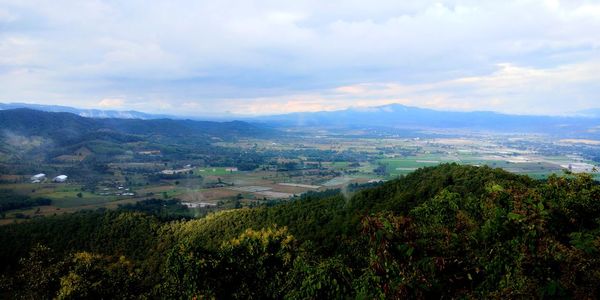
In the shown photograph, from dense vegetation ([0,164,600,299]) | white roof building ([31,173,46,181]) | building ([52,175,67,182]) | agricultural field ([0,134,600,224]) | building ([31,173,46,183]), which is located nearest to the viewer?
dense vegetation ([0,164,600,299])

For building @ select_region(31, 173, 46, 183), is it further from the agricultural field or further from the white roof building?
the agricultural field

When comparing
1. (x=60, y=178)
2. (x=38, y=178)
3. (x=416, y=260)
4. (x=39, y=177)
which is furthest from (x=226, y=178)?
(x=416, y=260)

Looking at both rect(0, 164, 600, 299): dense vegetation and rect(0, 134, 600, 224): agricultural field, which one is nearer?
A: rect(0, 164, 600, 299): dense vegetation

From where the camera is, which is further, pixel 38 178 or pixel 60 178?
pixel 60 178

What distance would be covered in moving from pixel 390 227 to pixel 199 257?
30.9 feet

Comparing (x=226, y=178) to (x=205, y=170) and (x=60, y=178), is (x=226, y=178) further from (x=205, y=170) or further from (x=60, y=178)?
(x=60, y=178)

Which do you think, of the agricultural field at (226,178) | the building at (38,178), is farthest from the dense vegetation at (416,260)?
the building at (38,178)

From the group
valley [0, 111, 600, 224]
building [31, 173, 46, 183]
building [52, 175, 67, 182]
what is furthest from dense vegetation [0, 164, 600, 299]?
building [52, 175, 67, 182]

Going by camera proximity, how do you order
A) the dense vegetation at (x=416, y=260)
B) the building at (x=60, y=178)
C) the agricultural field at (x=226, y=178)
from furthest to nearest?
the building at (x=60, y=178) < the agricultural field at (x=226, y=178) < the dense vegetation at (x=416, y=260)

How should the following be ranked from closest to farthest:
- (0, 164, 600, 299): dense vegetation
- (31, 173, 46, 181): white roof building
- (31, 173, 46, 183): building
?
(0, 164, 600, 299): dense vegetation → (31, 173, 46, 183): building → (31, 173, 46, 181): white roof building

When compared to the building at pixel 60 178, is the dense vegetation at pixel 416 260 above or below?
above

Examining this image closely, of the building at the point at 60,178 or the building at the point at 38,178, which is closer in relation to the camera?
the building at the point at 38,178

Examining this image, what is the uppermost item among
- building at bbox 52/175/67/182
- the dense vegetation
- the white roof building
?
the dense vegetation

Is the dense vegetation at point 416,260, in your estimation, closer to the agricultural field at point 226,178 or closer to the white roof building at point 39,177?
the agricultural field at point 226,178
